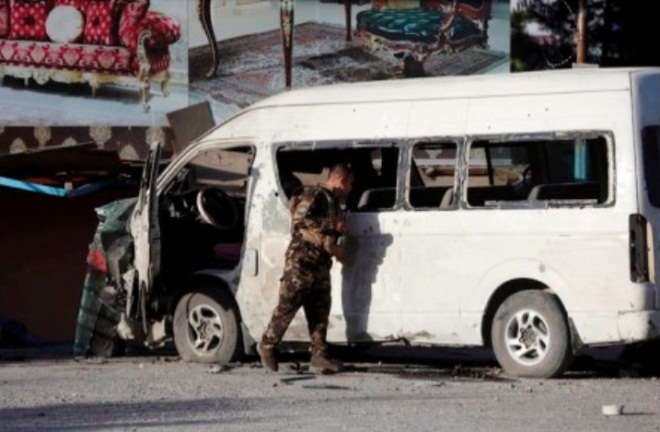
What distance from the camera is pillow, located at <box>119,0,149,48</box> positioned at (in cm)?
2172

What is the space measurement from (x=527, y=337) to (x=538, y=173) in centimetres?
151

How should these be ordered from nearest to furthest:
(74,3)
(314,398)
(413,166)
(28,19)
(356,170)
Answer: (314,398)
(413,166)
(356,170)
(28,19)
(74,3)

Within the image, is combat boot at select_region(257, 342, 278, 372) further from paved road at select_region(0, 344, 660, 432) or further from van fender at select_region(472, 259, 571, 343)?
van fender at select_region(472, 259, 571, 343)

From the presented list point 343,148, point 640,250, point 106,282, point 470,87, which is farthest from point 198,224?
point 640,250

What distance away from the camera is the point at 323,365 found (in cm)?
1406

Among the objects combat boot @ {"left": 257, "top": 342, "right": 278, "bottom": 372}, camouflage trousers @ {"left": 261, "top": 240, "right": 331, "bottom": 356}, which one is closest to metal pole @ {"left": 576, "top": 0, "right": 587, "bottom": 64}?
camouflage trousers @ {"left": 261, "top": 240, "right": 331, "bottom": 356}

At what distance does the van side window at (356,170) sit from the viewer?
14.4 m

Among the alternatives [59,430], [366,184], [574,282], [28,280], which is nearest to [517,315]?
[574,282]

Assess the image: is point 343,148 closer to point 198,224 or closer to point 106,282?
point 198,224

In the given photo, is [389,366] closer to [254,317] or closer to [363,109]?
[254,317]

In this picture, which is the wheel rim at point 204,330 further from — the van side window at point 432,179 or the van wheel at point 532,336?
the van wheel at point 532,336

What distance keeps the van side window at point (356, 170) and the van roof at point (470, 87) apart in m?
0.42

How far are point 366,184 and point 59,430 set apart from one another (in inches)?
181

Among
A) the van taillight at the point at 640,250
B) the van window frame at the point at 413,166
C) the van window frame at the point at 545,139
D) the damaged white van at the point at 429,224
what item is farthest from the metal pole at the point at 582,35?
the van taillight at the point at 640,250
